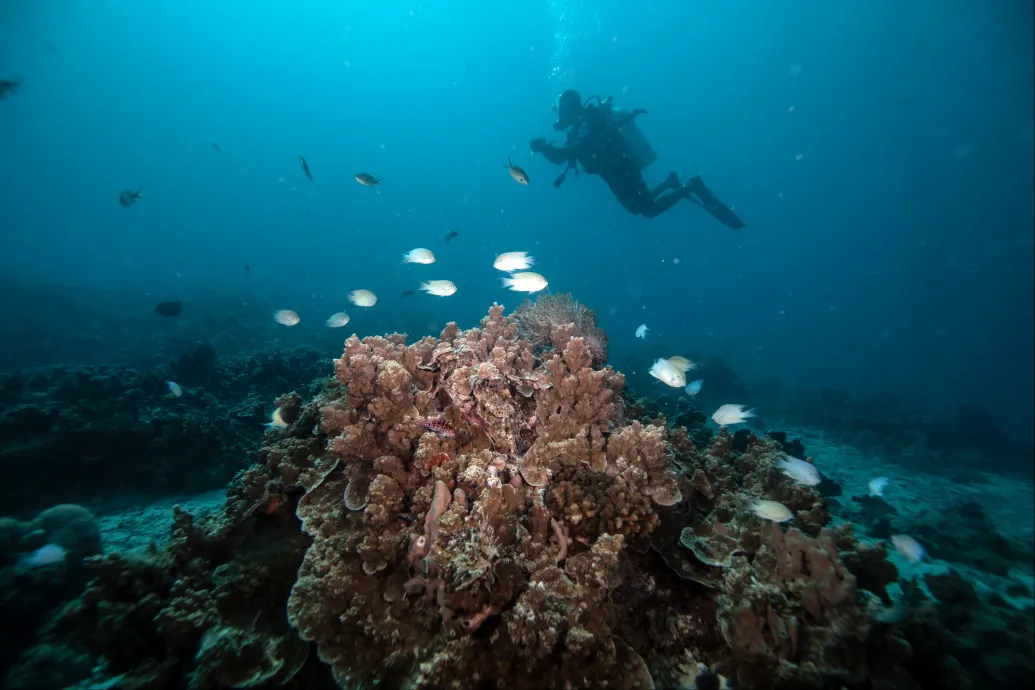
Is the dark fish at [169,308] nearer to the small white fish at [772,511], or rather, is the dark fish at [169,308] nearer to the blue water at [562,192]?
the blue water at [562,192]

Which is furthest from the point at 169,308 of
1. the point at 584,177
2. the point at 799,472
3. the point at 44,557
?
the point at 584,177

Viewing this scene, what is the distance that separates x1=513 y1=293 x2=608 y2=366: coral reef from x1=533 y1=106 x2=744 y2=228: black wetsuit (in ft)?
41.3

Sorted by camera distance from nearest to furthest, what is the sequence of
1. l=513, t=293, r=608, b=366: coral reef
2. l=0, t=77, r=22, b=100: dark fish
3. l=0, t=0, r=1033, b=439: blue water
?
l=513, t=293, r=608, b=366: coral reef
l=0, t=77, r=22, b=100: dark fish
l=0, t=0, r=1033, b=439: blue water

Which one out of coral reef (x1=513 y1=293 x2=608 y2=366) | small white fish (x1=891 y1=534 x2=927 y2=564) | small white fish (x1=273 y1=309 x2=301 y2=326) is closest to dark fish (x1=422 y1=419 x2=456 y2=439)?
coral reef (x1=513 y1=293 x2=608 y2=366)

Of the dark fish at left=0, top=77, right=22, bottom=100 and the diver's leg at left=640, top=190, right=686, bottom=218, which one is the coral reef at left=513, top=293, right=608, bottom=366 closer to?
the diver's leg at left=640, top=190, right=686, bottom=218

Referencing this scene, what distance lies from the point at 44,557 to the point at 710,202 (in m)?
22.0

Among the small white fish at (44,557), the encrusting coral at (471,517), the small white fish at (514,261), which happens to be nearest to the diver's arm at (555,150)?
the small white fish at (514,261)

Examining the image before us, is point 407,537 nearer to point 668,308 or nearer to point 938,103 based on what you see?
point 668,308

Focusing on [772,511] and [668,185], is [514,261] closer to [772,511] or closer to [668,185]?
[772,511]

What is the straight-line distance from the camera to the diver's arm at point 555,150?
1647 centimetres

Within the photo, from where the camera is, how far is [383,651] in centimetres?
244

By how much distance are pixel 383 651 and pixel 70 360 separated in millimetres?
25026

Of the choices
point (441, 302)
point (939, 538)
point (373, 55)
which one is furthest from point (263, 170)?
point (939, 538)

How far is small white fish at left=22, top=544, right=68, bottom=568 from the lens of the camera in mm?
5203
